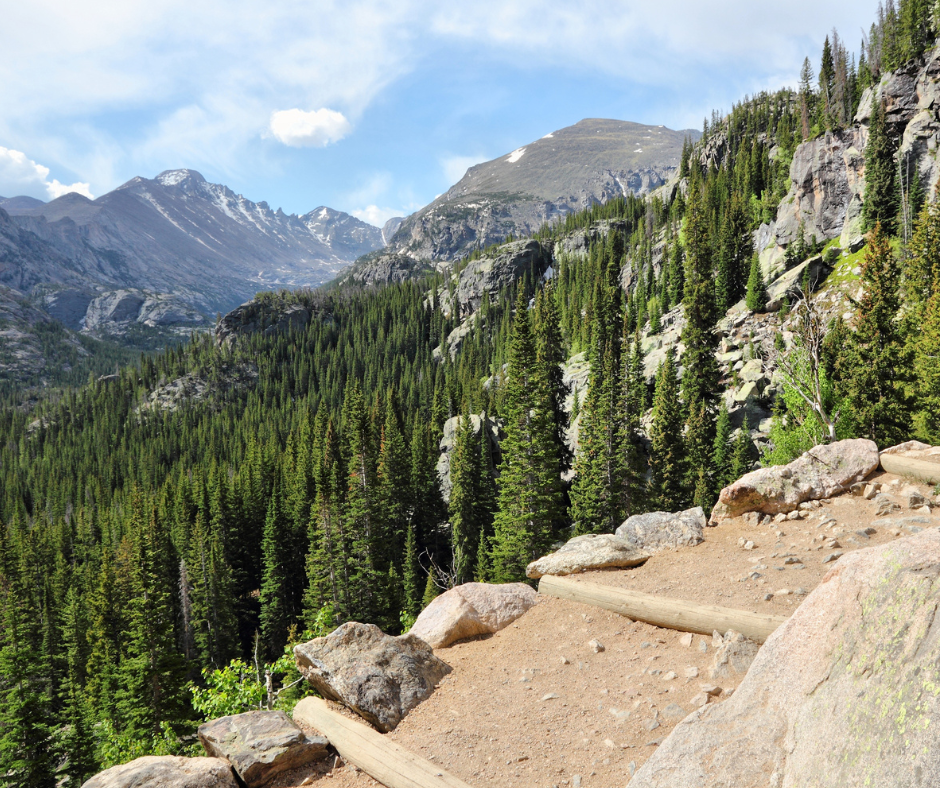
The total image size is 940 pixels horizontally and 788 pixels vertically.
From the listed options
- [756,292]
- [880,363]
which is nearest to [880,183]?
[756,292]

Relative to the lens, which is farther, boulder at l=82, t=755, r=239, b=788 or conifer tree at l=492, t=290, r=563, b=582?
conifer tree at l=492, t=290, r=563, b=582

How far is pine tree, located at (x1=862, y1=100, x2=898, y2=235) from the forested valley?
31cm

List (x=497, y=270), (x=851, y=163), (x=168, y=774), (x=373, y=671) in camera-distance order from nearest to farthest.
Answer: (x=168, y=774)
(x=373, y=671)
(x=851, y=163)
(x=497, y=270)

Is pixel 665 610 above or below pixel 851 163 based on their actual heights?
below

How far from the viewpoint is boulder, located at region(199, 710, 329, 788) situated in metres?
6.73

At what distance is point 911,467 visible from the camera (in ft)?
40.8

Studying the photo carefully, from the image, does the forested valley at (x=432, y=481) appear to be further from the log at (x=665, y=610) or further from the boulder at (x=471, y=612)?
the log at (x=665, y=610)

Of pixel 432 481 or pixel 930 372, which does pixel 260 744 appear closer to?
pixel 930 372

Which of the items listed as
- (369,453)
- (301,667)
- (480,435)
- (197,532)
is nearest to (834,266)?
(480,435)

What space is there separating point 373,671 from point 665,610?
17.3 ft

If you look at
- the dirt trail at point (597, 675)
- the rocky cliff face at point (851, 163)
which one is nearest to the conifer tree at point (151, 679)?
the dirt trail at point (597, 675)

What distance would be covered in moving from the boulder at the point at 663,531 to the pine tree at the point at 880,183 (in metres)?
66.8

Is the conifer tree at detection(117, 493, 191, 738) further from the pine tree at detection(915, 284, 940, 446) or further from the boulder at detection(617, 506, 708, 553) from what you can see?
the pine tree at detection(915, 284, 940, 446)

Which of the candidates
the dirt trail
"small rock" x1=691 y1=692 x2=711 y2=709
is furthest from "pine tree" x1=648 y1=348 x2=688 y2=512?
"small rock" x1=691 y1=692 x2=711 y2=709
